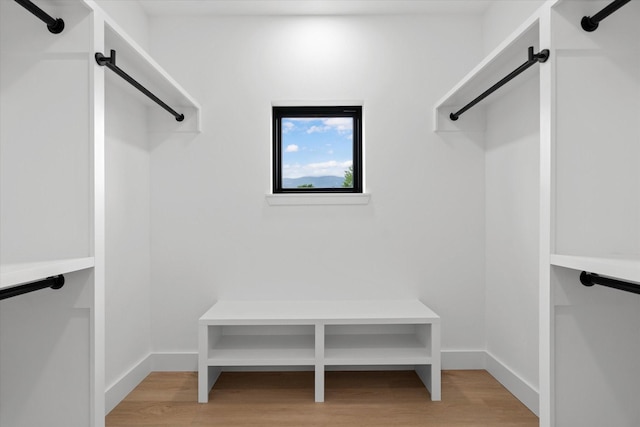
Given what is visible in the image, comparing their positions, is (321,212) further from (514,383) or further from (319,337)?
(514,383)

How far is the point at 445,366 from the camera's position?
9.25 feet

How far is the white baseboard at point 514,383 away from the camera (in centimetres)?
222

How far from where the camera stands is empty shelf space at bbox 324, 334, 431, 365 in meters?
2.38

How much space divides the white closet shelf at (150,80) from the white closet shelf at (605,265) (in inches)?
66.2

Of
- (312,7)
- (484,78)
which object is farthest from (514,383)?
(312,7)

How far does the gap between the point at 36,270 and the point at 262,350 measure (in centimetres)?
158

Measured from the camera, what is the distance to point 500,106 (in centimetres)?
259

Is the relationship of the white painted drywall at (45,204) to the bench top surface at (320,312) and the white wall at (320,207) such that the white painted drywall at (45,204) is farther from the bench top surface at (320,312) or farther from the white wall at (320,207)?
the white wall at (320,207)

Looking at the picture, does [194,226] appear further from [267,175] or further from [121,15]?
[121,15]

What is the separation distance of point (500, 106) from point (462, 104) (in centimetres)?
24

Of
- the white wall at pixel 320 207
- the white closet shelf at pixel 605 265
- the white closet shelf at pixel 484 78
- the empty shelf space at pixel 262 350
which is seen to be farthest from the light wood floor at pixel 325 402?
the white closet shelf at pixel 484 78

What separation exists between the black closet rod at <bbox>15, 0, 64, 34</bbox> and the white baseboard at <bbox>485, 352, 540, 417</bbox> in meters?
2.63

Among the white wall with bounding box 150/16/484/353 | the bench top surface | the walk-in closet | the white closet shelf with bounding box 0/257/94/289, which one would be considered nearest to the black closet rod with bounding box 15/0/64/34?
the walk-in closet

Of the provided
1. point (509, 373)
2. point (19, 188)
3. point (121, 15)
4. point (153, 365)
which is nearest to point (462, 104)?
point (509, 373)
